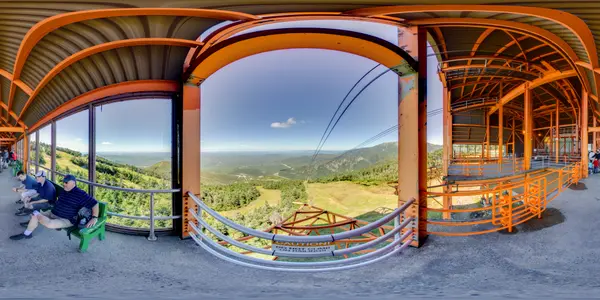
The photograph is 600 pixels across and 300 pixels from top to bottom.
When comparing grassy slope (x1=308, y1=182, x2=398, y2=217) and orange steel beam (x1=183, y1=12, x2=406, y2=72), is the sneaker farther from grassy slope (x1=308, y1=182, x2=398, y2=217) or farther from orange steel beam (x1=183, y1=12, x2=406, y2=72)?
grassy slope (x1=308, y1=182, x2=398, y2=217)

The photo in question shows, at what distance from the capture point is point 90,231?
8.80 feet

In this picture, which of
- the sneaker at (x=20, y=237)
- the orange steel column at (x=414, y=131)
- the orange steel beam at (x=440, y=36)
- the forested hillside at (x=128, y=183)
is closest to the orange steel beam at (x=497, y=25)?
the orange steel column at (x=414, y=131)

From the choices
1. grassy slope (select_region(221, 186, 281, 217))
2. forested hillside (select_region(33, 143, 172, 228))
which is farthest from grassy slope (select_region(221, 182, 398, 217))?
forested hillside (select_region(33, 143, 172, 228))

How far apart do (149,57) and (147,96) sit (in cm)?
50

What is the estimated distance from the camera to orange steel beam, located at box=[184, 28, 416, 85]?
115 inches

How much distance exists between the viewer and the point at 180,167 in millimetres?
3275

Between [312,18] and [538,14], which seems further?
[538,14]

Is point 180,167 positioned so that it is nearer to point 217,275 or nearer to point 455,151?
point 217,275

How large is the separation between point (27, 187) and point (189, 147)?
250 cm

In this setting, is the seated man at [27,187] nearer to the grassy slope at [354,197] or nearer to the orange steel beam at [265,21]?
the orange steel beam at [265,21]

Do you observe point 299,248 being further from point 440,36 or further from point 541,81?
point 541,81

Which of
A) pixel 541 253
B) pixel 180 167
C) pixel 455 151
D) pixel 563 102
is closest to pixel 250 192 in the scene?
pixel 180 167

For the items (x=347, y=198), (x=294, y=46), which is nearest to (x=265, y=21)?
(x=294, y=46)

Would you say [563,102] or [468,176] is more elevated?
[563,102]
